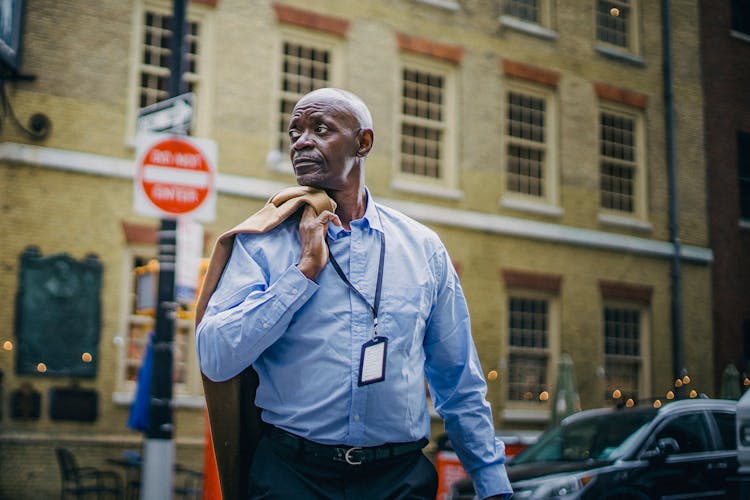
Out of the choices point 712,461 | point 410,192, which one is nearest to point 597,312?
point 410,192

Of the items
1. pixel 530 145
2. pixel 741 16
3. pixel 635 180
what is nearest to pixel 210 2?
pixel 530 145

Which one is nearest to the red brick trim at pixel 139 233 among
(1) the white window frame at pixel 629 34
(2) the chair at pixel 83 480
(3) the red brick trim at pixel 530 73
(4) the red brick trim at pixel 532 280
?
(2) the chair at pixel 83 480

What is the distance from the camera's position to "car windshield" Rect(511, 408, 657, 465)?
823 cm

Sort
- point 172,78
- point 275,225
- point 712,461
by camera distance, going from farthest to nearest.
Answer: point 172,78, point 712,461, point 275,225

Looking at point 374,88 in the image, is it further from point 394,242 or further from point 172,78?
point 394,242

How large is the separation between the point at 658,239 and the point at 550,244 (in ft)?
6.44

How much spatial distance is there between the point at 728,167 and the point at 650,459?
531 cm

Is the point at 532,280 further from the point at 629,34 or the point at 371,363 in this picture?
the point at 371,363

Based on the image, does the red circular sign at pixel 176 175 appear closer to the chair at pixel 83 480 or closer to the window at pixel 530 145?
the chair at pixel 83 480

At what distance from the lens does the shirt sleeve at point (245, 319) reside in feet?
8.41

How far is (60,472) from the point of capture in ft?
44.1

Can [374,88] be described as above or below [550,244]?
above

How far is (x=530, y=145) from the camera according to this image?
1888cm

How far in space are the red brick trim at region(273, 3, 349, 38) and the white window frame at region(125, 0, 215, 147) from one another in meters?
1.22
